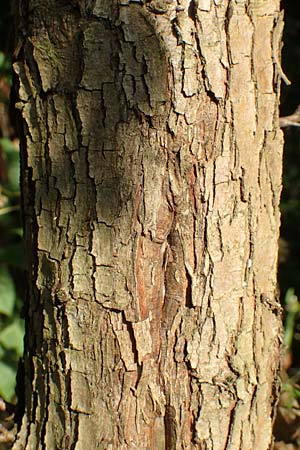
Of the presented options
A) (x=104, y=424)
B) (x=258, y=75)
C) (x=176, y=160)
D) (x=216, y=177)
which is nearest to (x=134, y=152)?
(x=176, y=160)

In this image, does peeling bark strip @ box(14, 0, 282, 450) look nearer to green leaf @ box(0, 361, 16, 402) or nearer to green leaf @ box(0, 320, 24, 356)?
green leaf @ box(0, 361, 16, 402)

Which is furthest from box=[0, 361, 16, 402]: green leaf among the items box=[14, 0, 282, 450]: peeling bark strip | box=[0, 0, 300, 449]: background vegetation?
box=[14, 0, 282, 450]: peeling bark strip

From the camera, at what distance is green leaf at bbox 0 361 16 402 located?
2924 millimetres

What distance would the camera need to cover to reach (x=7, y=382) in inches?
118

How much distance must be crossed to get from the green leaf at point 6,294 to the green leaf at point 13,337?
0.29ft

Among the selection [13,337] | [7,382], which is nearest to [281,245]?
[13,337]

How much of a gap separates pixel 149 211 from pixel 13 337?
182 cm

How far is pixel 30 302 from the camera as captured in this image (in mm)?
1694

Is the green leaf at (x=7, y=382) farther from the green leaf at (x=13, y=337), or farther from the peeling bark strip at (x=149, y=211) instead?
the peeling bark strip at (x=149, y=211)

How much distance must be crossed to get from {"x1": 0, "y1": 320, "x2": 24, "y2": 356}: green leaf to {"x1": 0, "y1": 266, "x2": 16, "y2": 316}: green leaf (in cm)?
9

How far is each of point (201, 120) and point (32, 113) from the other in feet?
1.29

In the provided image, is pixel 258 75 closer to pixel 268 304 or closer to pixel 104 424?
pixel 268 304

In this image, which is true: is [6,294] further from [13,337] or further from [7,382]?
[7,382]

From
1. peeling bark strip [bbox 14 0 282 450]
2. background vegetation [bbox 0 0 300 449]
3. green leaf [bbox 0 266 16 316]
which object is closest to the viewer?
peeling bark strip [bbox 14 0 282 450]
